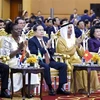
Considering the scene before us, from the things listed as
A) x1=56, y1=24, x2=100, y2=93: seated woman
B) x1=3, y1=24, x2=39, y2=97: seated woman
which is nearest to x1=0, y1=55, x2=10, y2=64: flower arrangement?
x1=3, y1=24, x2=39, y2=97: seated woman

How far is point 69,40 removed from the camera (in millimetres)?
8016

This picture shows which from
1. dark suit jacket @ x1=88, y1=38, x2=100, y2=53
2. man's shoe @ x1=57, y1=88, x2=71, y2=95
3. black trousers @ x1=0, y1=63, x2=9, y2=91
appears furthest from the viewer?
dark suit jacket @ x1=88, y1=38, x2=100, y2=53

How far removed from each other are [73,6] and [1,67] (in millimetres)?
14752

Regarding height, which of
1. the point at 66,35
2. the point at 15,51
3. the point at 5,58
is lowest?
the point at 5,58

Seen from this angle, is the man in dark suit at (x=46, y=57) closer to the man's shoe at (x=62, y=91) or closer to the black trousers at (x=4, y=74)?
the man's shoe at (x=62, y=91)

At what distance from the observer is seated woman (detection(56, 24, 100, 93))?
7645 millimetres

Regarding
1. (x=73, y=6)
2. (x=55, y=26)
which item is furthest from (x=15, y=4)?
(x=55, y=26)

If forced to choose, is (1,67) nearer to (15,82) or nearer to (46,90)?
(15,82)

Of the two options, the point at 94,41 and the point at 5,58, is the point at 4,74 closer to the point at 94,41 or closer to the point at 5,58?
the point at 5,58

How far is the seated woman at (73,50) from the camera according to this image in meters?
7.64

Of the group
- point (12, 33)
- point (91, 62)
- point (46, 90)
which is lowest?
point (46, 90)

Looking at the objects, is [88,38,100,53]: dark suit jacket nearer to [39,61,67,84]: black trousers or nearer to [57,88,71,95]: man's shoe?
[39,61,67,84]: black trousers

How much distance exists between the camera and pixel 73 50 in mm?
7926

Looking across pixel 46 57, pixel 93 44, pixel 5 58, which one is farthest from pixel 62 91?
pixel 93 44
